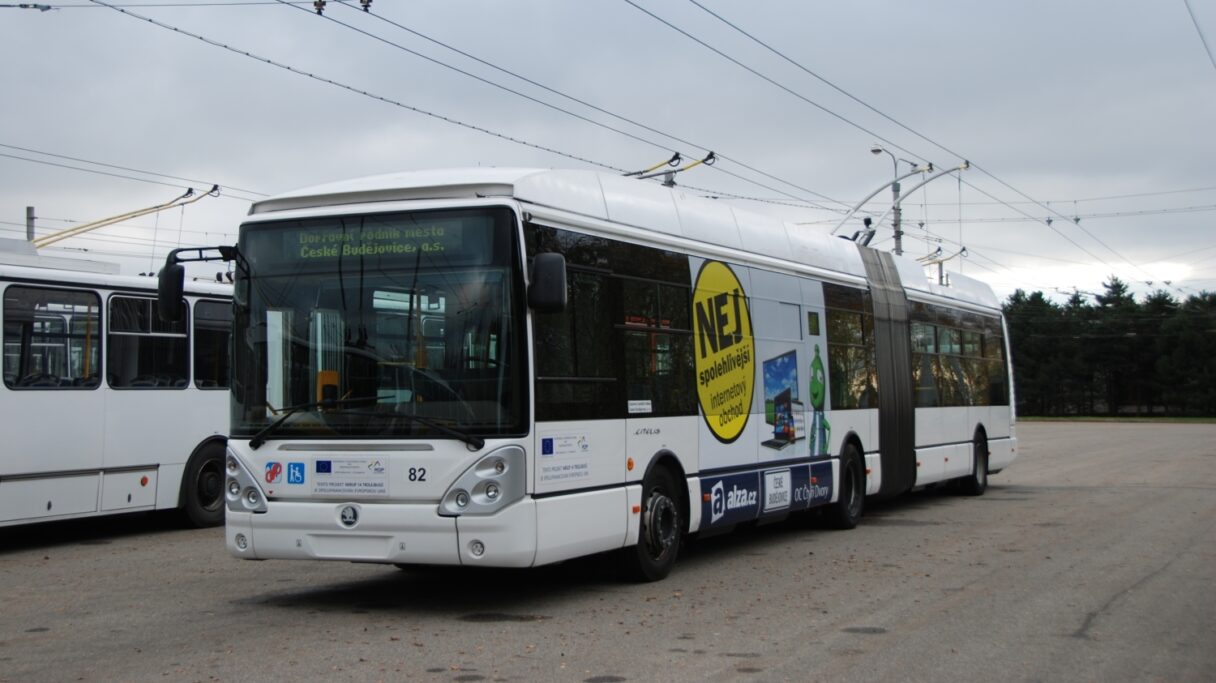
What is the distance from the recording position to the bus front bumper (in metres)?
9.04

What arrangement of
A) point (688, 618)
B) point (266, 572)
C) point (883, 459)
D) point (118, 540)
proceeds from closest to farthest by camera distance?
point (688, 618) < point (266, 572) < point (118, 540) < point (883, 459)

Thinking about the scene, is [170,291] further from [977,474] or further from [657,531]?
[977,474]

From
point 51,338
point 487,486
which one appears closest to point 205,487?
point 51,338

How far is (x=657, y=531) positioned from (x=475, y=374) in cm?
262

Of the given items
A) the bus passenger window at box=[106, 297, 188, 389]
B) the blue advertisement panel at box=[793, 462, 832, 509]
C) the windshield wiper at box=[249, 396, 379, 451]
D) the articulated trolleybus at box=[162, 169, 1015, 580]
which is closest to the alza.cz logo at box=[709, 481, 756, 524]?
the articulated trolleybus at box=[162, 169, 1015, 580]

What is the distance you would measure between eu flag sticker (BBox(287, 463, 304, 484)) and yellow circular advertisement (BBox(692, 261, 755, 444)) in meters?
3.91

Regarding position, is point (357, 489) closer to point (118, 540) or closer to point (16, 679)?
point (16, 679)

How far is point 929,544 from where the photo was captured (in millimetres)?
13922

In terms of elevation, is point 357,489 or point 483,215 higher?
point 483,215

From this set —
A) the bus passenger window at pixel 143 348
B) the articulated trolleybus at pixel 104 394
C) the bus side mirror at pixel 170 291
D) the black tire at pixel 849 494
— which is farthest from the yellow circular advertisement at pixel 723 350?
the articulated trolleybus at pixel 104 394

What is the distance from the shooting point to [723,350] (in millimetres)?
12523

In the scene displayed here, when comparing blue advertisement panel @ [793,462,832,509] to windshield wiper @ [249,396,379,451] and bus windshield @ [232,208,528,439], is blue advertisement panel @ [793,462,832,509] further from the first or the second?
windshield wiper @ [249,396,379,451]

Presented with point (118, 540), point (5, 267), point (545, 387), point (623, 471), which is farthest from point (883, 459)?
point (5, 267)

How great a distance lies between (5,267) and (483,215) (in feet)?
22.5
